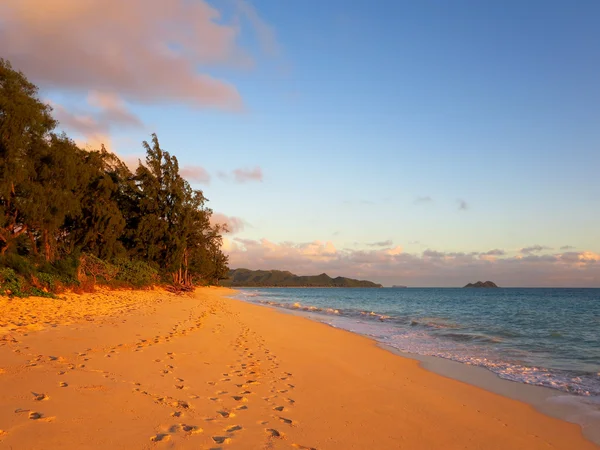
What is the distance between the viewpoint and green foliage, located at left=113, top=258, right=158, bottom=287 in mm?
38631

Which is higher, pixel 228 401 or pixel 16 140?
pixel 16 140

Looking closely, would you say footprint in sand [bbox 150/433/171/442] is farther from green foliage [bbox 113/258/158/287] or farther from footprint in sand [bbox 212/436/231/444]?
green foliage [bbox 113/258/158/287]

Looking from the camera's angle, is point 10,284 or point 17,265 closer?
point 10,284

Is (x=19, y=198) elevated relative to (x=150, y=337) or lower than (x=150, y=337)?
elevated

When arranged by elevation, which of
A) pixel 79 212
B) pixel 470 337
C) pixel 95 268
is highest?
pixel 79 212

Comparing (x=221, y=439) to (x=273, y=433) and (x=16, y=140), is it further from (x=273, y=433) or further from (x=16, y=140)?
(x=16, y=140)

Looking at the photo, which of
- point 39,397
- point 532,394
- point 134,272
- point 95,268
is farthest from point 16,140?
point 532,394

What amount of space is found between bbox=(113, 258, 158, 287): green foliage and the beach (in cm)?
2854

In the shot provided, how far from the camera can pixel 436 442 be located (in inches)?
213

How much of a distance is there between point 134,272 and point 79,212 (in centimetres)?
813

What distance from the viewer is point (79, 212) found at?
35.9m

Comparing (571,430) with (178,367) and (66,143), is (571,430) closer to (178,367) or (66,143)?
→ (178,367)

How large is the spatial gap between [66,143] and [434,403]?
107 ft

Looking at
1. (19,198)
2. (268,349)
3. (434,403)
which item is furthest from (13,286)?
(434,403)
